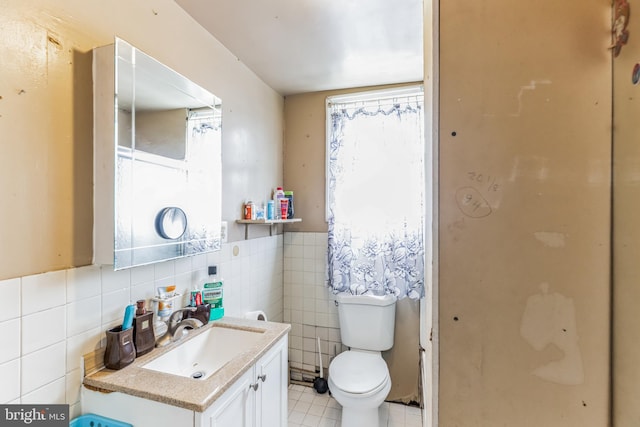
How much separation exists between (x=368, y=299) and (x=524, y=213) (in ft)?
5.57

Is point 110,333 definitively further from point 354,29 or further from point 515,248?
point 354,29

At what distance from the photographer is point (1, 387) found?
80cm

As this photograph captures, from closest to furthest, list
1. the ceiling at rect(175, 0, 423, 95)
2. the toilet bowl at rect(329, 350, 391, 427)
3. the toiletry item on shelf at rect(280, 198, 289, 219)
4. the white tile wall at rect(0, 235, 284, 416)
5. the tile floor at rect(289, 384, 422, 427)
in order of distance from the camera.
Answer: the white tile wall at rect(0, 235, 284, 416) < the ceiling at rect(175, 0, 423, 95) < the toilet bowl at rect(329, 350, 391, 427) < the tile floor at rect(289, 384, 422, 427) < the toiletry item on shelf at rect(280, 198, 289, 219)

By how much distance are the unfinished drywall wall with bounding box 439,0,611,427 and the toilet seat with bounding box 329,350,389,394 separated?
1297 mm

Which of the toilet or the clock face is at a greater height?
the clock face

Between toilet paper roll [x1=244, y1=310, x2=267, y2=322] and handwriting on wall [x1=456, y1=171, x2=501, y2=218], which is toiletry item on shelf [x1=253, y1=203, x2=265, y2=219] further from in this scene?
handwriting on wall [x1=456, y1=171, x2=501, y2=218]

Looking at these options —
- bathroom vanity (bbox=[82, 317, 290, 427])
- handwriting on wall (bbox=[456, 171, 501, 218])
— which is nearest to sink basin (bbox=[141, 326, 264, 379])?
bathroom vanity (bbox=[82, 317, 290, 427])

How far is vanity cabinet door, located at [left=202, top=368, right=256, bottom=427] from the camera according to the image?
95 cm

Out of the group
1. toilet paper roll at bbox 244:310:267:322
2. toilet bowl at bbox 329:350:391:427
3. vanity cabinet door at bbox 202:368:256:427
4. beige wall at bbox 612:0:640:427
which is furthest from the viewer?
toilet paper roll at bbox 244:310:267:322

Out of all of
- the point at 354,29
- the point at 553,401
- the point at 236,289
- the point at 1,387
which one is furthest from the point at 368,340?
the point at 354,29

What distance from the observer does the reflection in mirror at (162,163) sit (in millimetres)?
1045

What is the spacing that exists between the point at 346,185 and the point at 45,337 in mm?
1830

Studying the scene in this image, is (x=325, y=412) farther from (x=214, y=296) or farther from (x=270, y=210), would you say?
(x=270, y=210)

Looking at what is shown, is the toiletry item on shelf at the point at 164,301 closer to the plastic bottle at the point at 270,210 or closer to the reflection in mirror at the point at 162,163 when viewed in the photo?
the reflection in mirror at the point at 162,163
